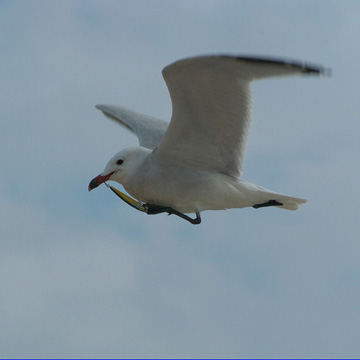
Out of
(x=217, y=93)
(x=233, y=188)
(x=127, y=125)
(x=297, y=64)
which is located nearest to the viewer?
(x=297, y=64)

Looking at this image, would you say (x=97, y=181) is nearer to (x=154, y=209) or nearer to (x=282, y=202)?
(x=154, y=209)

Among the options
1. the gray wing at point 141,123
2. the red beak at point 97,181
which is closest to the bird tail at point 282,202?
the gray wing at point 141,123

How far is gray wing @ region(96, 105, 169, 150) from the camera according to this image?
1367 cm

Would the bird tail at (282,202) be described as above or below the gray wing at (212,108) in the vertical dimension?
below

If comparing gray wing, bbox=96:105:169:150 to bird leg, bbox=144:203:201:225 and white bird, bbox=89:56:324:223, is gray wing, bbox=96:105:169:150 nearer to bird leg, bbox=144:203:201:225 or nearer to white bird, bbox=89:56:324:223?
white bird, bbox=89:56:324:223

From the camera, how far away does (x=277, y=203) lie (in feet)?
41.3

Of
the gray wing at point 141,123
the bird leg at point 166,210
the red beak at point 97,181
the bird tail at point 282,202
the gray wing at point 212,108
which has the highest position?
the gray wing at point 141,123

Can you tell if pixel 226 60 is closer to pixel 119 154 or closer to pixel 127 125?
pixel 119 154

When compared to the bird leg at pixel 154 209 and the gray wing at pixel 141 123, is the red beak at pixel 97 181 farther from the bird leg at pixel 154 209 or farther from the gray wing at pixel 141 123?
the gray wing at pixel 141 123

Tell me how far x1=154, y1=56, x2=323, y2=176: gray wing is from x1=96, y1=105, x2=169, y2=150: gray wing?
5.26 ft

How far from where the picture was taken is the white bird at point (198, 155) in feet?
36.3

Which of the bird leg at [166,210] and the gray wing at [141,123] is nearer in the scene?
the bird leg at [166,210]

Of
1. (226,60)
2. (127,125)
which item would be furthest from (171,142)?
(127,125)

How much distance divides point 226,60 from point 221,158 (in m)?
1.71
